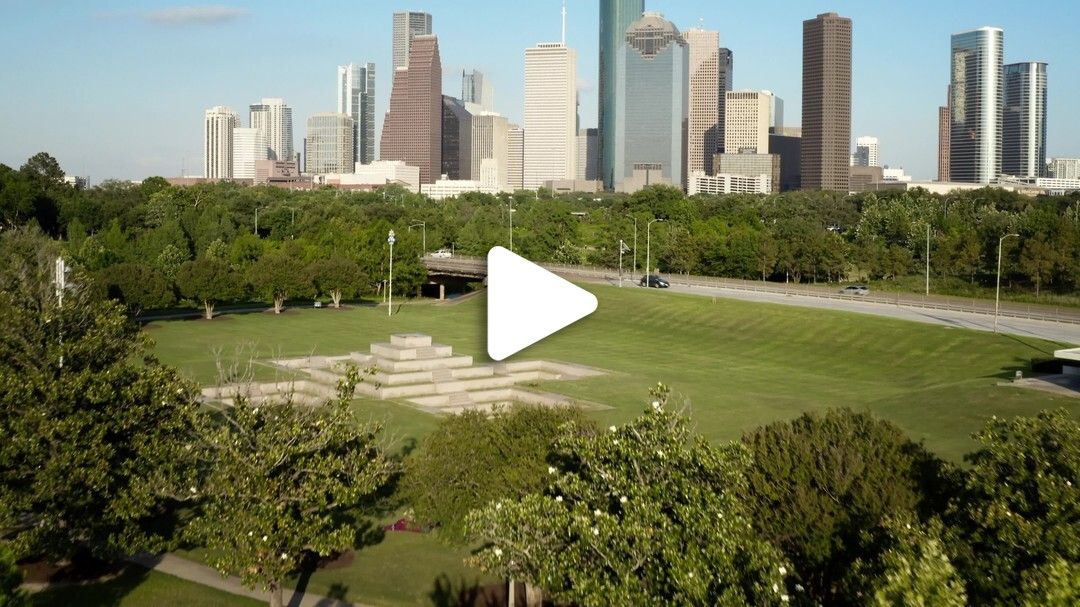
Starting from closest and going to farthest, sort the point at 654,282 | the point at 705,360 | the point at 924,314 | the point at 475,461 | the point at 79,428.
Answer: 1. the point at 79,428
2. the point at 475,461
3. the point at 705,360
4. the point at 924,314
5. the point at 654,282

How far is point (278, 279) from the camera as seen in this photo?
69000mm

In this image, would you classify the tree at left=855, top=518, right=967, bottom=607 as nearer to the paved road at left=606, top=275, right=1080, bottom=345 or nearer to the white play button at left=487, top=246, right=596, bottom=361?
the white play button at left=487, top=246, right=596, bottom=361

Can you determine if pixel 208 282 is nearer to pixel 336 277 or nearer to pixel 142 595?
pixel 336 277

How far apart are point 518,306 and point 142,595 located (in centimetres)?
1564

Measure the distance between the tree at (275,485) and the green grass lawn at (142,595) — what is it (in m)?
1.01

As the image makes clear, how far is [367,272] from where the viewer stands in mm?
78125

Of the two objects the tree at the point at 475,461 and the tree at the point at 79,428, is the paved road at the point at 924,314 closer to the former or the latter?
the tree at the point at 475,461

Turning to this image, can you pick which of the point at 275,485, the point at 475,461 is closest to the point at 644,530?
the point at 275,485

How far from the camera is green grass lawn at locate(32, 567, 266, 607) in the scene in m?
20.2

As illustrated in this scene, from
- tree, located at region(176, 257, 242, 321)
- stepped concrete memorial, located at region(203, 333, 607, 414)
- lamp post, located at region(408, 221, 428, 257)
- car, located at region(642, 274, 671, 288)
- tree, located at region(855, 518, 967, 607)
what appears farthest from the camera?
lamp post, located at region(408, 221, 428, 257)

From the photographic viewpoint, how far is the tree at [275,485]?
18.3 metres

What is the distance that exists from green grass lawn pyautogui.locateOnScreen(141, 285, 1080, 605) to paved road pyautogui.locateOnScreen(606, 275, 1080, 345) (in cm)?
223

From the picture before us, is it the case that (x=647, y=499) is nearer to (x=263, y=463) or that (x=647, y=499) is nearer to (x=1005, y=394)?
(x=263, y=463)

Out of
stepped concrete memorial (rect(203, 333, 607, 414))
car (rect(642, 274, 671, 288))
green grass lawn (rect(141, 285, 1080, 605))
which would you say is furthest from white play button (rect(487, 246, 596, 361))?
car (rect(642, 274, 671, 288))
